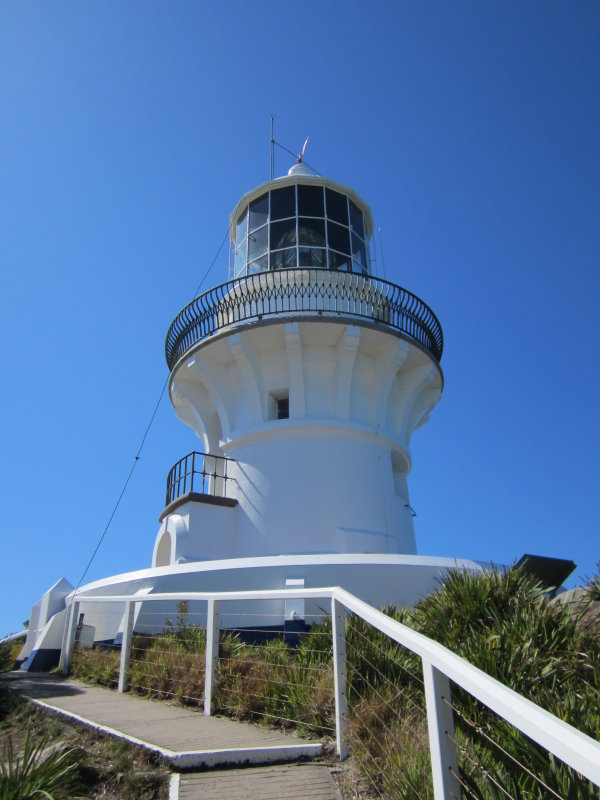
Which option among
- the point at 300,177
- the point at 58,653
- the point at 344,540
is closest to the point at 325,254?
the point at 300,177

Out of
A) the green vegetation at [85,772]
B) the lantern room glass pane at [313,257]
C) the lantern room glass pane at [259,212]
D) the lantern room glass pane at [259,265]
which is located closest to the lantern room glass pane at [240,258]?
the lantern room glass pane at [259,265]

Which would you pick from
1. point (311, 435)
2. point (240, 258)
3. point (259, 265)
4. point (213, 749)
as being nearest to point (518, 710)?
point (213, 749)

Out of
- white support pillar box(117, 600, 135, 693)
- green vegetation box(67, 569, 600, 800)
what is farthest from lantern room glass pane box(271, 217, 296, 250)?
green vegetation box(67, 569, 600, 800)

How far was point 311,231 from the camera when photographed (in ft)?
47.9

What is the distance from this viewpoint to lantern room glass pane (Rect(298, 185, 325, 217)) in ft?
48.2

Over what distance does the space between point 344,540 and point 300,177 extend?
873 centimetres

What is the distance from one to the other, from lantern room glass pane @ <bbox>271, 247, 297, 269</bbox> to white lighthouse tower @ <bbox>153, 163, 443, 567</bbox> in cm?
Answer: 3

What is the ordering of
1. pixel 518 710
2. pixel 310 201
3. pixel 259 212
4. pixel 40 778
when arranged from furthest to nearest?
pixel 259 212 → pixel 310 201 → pixel 40 778 → pixel 518 710

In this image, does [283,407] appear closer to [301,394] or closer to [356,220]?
[301,394]

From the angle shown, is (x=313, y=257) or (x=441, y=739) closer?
(x=441, y=739)

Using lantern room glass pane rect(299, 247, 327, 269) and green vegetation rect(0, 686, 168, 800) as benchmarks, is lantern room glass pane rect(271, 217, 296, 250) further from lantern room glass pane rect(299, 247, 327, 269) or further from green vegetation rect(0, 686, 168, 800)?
green vegetation rect(0, 686, 168, 800)

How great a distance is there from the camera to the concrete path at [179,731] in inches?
153

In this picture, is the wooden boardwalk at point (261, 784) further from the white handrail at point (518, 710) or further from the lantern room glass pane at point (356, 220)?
the lantern room glass pane at point (356, 220)

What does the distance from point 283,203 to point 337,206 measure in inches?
52.0
